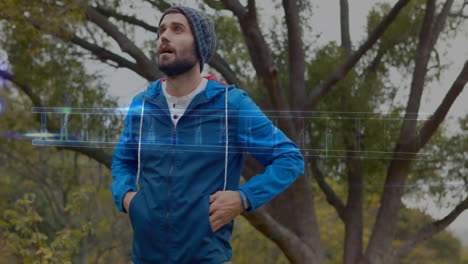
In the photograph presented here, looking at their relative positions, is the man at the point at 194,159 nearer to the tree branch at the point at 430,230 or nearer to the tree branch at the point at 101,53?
the tree branch at the point at 101,53

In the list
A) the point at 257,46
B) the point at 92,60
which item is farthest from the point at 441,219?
the point at 92,60

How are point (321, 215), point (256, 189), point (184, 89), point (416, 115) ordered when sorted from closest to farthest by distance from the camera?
point (256, 189) < point (184, 89) < point (416, 115) < point (321, 215)

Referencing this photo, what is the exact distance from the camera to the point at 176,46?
1744mm

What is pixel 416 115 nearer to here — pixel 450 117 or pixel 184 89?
pixel 450 117

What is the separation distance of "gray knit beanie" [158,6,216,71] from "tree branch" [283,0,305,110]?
2913 mm

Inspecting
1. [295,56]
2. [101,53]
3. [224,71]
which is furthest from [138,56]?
[295,56]

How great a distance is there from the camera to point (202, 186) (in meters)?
1.72

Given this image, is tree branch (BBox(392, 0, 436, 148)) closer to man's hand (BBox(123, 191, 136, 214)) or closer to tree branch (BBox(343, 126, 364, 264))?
tree branch (BBox(343, 126, 364, 264))

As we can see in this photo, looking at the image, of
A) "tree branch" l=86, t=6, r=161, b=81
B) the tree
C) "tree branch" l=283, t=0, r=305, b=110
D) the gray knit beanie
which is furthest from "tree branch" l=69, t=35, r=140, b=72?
the gray knit beanie

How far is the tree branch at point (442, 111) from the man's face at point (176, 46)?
109 inches

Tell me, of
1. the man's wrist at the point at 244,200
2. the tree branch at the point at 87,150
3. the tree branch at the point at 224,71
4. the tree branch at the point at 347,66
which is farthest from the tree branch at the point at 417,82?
the tree branch at the point at 87,150

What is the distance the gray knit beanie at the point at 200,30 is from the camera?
5.80 feet

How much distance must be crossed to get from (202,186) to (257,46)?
2778 millimetres

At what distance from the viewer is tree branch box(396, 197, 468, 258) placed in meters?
4.66
